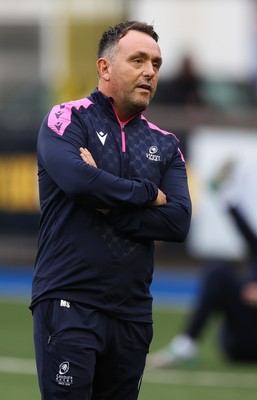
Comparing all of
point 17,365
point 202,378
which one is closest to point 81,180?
point 202,378

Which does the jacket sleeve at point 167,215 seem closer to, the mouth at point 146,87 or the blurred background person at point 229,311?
the mouth at point 146,87

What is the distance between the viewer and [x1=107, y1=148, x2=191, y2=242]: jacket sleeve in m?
5.80

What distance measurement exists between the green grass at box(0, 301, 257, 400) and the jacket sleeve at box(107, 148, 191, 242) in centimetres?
337

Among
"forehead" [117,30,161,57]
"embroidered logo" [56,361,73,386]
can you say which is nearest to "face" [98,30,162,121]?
"forehead" [117,30,161,57]

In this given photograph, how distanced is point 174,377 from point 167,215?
4611 mm

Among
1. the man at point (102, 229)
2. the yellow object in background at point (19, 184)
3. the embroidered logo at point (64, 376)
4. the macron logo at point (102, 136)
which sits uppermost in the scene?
the macron logo at point (102, 136)

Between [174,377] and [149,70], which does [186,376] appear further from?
[149,70]

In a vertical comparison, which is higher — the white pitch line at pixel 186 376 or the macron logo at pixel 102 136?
the macron logo at pixel 102 136

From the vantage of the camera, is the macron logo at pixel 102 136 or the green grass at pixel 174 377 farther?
the green grass at pixel 174 377

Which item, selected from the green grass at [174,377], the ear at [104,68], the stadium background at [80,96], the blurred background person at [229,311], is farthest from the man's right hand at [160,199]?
the stadium background at [80,96]

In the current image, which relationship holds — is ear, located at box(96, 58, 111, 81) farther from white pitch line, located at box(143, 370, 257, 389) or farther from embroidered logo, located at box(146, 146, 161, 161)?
white pitch line, located at box(143, 370, 257, 389)

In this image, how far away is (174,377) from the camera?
1038 cm

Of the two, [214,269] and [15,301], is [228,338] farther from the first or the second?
[15,301]

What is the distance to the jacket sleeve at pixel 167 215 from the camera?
5.80 meters
